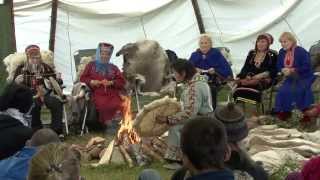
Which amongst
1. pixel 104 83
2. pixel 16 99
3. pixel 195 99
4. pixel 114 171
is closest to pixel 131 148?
pixel 114 171

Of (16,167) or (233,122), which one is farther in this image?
(16,167)

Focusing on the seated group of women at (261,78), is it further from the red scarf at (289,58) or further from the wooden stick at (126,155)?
the wooden stick at (126,155)

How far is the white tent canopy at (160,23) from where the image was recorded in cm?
1112

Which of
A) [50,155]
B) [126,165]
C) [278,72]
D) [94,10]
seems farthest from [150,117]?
[94,10]

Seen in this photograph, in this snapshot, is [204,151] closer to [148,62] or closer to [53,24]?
[148,62]

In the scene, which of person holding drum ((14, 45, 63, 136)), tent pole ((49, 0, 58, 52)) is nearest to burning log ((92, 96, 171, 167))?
person holding drum ((14, 45, 63, 136))

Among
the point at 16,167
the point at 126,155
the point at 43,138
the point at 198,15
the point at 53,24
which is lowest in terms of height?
the point at 126,155

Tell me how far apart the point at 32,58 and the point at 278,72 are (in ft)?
9.99

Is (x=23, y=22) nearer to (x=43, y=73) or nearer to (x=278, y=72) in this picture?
(x=43, y=73)

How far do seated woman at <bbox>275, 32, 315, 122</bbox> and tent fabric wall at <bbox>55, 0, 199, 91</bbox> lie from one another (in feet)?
10.2

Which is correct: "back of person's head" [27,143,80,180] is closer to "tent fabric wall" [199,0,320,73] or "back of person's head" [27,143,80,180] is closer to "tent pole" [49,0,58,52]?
"tent pole" [49,0,58,52]

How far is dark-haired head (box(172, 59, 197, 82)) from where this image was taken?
20.1 feet

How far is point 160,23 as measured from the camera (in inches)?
462

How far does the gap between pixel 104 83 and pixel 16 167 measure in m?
4.82
